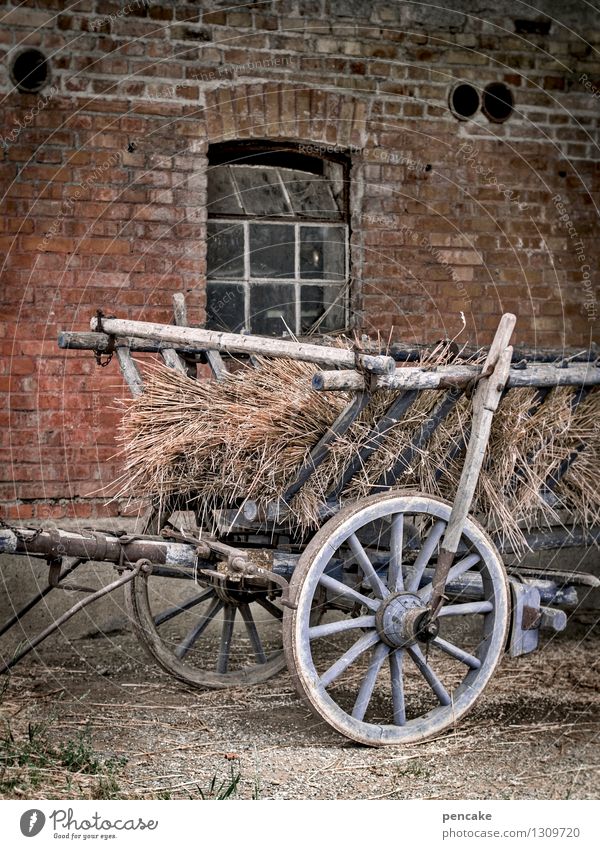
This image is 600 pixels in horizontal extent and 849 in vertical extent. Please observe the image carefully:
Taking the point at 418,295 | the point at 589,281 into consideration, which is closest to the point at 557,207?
the point at 589,281

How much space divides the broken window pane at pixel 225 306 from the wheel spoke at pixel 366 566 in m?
2.02

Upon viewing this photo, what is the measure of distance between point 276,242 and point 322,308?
0.41 m

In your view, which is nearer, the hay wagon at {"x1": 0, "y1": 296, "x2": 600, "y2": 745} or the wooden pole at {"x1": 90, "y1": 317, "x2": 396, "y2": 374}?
the wooden pole at {"x1": 90, "y1": 317, "x2": 396, "y2": 374}

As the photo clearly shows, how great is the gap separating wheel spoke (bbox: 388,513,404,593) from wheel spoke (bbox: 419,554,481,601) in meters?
0.09

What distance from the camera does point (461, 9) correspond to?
5297mm

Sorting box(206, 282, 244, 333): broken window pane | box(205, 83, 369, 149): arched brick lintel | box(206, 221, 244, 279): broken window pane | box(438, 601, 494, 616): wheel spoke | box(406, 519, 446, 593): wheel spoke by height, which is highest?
box(205, 83, 369, 149): arched brick lintel

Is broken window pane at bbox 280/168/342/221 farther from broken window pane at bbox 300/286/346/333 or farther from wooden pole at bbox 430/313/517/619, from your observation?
wooden pole at bbox 430/313/517/619

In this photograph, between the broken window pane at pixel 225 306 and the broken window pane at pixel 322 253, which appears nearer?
the broken window pane at pixel 225 306

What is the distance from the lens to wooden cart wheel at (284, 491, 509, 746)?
3250 mm

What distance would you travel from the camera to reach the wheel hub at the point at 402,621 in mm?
3342

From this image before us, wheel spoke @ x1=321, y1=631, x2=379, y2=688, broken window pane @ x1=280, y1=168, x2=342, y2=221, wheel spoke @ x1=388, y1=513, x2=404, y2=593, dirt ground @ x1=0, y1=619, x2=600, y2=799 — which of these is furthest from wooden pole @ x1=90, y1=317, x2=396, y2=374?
broken window pane @ x1=280, y1=168, x2=342, y2=221

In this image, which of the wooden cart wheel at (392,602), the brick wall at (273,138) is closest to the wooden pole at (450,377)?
the wooden cart wheel at (392,602)

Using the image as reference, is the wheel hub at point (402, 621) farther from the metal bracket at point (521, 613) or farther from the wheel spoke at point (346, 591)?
the metal bracket at point (521, 613)
